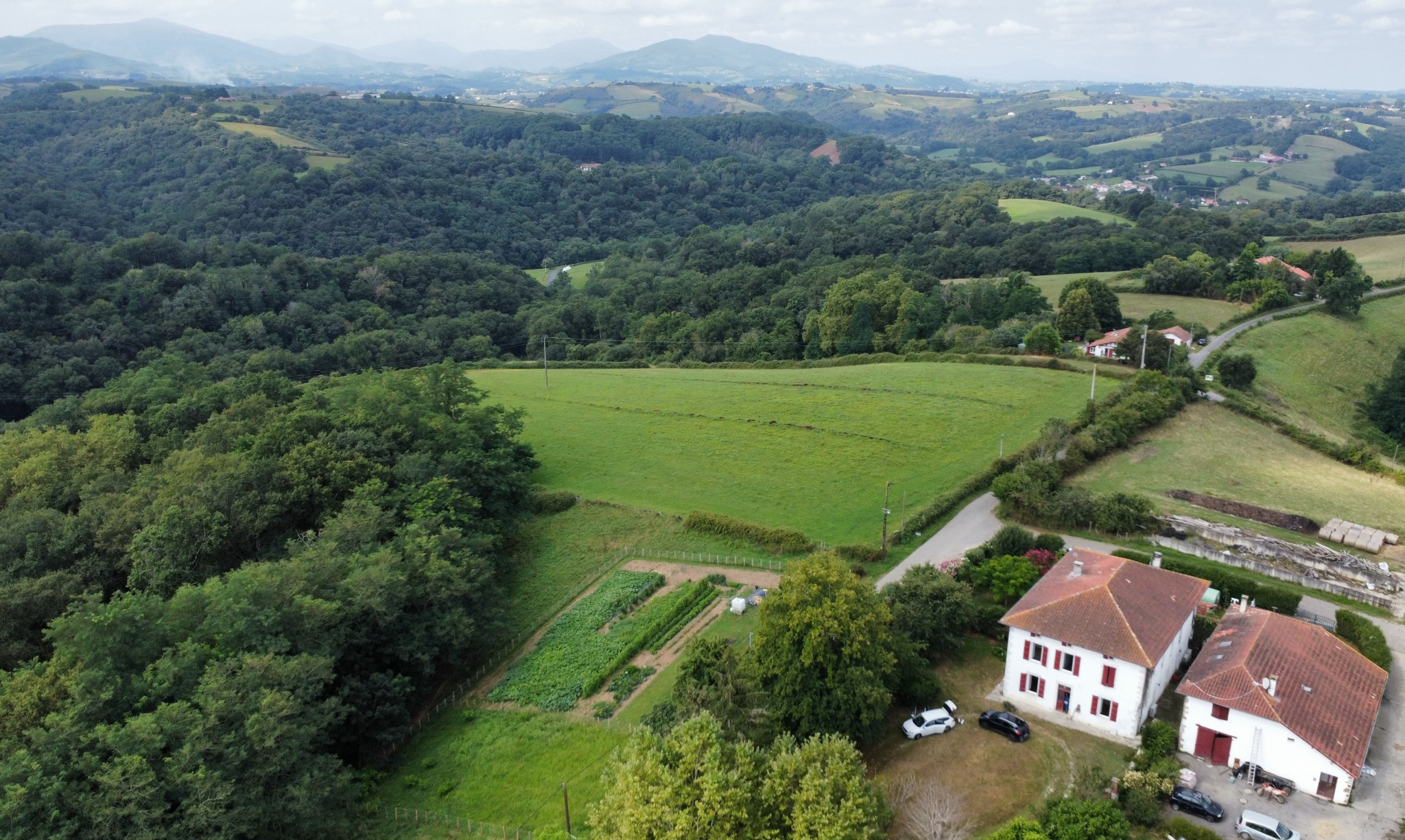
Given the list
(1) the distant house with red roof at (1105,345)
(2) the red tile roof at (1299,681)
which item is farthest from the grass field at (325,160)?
(2) the red tile roof at (1299,681)

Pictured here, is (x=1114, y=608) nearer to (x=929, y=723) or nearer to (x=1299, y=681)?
(x=1299, y=681)

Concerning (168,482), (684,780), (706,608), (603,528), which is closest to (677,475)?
(603,528)

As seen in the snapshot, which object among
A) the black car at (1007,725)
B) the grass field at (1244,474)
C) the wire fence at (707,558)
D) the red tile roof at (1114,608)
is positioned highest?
the red tile roof at (1114,608)

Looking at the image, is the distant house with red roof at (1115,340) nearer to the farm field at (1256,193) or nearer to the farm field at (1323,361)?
the farm field at (1323,361)

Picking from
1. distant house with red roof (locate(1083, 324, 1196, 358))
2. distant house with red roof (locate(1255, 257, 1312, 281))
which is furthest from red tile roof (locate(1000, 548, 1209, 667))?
distant house with red roof (locate(1255, 257, 1312, 281))

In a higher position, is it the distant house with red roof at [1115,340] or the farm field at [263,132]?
the farm field at [263,132]
